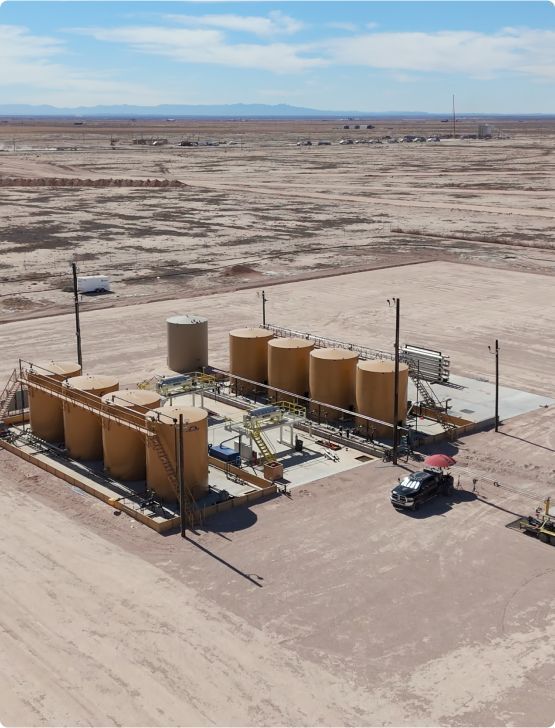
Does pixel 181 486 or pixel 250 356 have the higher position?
pixel 250 356

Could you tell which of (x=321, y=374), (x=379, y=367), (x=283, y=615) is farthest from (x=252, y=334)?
(x=283, y=615)

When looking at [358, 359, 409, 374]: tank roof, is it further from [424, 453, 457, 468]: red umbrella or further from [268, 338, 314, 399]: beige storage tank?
[424, 453, 457, 468]: red umbrella

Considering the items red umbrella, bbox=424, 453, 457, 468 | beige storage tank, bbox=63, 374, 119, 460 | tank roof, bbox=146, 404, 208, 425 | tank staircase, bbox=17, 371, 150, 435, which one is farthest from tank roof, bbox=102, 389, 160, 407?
red umbrella, bbox=424, 453, 457, 468

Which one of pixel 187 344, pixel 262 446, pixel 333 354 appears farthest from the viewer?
pixel 187 344

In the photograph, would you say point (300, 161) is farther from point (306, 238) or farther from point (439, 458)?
point (439, 458)

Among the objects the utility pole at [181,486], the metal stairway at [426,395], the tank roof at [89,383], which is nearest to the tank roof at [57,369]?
the tank roof at [89,383]

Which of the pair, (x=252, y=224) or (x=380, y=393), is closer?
(x=380, y=393)

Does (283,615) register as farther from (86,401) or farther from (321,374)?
(321,374)
